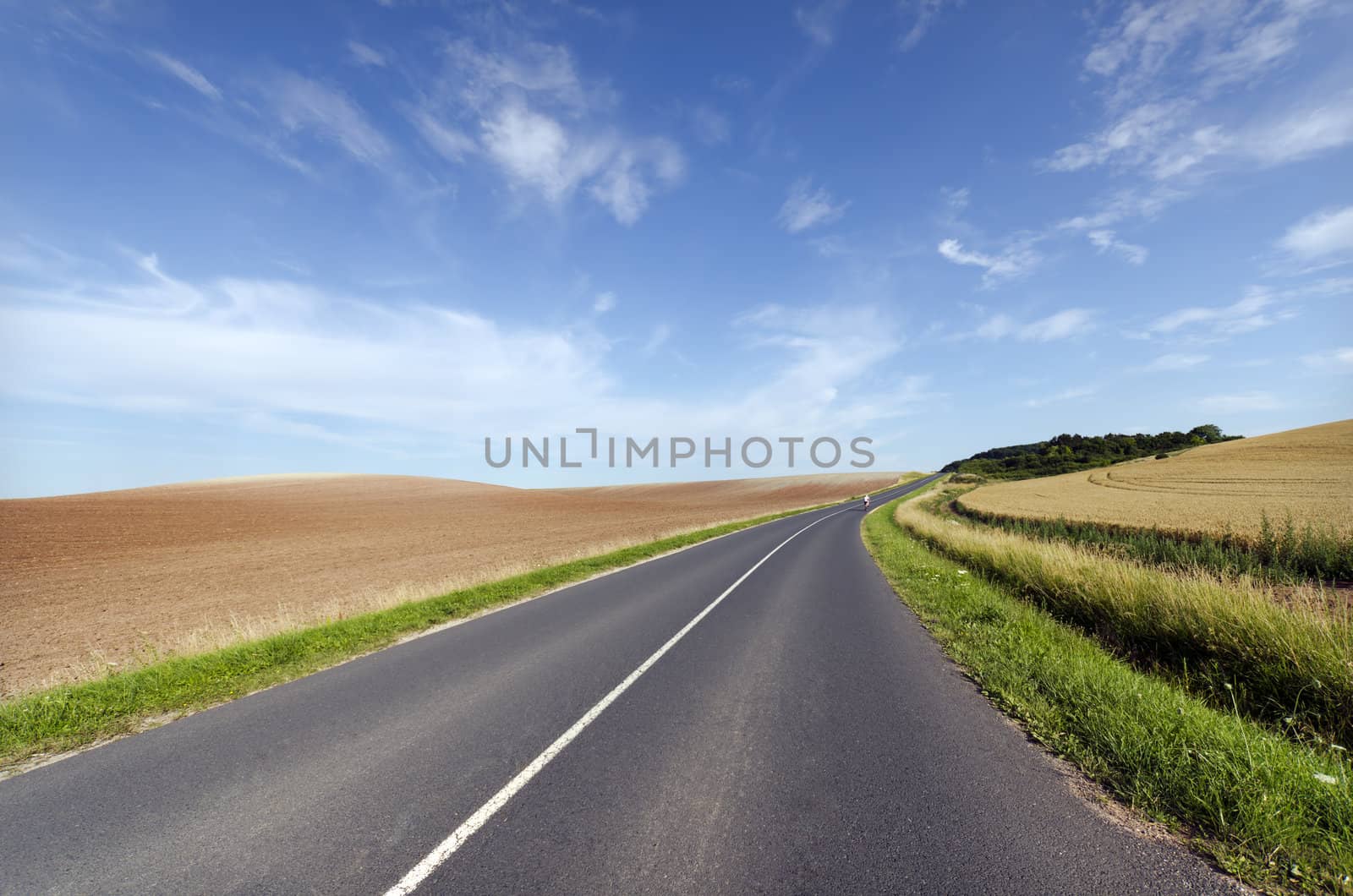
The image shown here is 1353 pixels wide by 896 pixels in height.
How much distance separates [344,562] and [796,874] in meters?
26.2

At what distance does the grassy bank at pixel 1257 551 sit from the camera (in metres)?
11.4

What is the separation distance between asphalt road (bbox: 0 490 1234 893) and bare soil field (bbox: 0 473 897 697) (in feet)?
19.4

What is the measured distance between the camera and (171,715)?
20.2 feet

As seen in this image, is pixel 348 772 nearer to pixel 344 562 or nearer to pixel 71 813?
pixel 71 813

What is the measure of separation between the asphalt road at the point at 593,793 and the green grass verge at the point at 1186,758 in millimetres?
340

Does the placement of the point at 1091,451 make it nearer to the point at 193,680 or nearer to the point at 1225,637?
the point at 1225,637

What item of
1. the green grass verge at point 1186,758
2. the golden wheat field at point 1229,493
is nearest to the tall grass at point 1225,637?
the green grass verge at point 1186,758

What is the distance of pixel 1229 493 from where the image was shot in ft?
85.0

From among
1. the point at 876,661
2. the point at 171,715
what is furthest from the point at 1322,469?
the point at 171,715

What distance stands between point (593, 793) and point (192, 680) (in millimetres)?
6585

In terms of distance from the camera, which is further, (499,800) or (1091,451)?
(1091,451)

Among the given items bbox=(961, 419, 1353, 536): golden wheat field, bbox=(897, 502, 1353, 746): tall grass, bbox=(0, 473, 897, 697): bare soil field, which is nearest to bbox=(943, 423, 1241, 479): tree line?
bbox=(961, 419, 1353, 536): golden wheat field

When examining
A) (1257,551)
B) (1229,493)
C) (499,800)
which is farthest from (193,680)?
(1229,493)

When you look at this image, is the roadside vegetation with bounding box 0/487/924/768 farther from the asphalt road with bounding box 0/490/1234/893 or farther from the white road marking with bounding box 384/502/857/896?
the white road marking with bounding box 384/502/857/896
